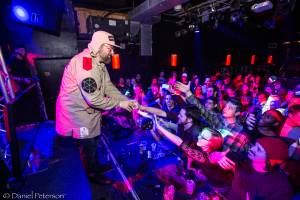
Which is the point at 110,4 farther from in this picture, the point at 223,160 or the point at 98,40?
the point at 223,160

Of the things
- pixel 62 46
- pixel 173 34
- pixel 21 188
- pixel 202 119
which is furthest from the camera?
pixel 173 34

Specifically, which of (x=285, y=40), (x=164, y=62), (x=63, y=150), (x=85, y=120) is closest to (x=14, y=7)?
(x=63, y=150)

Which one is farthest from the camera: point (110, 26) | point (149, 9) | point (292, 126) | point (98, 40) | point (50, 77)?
point (110, 26)

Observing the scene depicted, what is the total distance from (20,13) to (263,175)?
231 inches

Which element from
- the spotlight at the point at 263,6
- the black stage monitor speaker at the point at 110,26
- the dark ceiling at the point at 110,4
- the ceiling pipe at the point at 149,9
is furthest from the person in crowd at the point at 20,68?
the spotlight at the point at 263,6

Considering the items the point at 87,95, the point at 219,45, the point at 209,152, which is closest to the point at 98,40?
the point at 87,95

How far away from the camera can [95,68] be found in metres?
2.34

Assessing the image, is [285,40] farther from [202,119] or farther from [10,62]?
[10,62]

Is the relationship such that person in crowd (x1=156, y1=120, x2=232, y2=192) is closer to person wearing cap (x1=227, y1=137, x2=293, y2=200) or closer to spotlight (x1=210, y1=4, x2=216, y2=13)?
person wearing cap (x1=227, y1=137, x2=293, y2=200)

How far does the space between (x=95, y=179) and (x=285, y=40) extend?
68.5ft

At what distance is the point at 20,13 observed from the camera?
177 inches

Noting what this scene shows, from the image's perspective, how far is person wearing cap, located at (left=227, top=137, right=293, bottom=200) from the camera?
1.79m

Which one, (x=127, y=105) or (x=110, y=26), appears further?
(x=110, y=26)

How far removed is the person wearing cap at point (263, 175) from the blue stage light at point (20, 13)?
5.66 m
